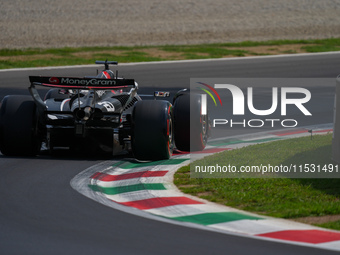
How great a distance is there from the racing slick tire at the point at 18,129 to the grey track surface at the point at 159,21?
25.5m

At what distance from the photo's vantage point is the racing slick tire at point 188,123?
39.9 feet

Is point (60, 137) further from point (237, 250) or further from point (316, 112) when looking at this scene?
point (316, 112)

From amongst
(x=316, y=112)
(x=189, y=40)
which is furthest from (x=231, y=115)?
(x=189, y=40)

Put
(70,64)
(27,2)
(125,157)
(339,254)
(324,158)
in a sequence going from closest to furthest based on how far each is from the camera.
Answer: (339,254), (324,158), (125,157), (70,64), (27,2)

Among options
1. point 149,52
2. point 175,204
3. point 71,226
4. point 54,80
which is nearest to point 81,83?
point 54,80

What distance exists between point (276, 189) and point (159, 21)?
131 ft

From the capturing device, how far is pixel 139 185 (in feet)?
31.9

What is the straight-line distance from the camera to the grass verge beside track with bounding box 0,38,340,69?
2962 centimetres

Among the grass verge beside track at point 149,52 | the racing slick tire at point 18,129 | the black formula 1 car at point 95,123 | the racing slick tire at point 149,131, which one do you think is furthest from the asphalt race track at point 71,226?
the grass verge beside track at point 149,52

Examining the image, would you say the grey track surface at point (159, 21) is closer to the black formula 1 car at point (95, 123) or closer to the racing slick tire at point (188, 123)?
the black formula 1 car at point (95, 123)

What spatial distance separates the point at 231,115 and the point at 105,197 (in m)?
8.41

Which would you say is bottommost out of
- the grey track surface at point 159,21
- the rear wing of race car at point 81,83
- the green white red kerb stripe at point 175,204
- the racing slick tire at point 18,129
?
the green white red kerb stripe at point 175,204

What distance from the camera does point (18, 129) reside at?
11.7 metres

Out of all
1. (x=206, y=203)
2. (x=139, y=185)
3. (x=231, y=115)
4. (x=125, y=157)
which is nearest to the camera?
(x=206, y=203)
